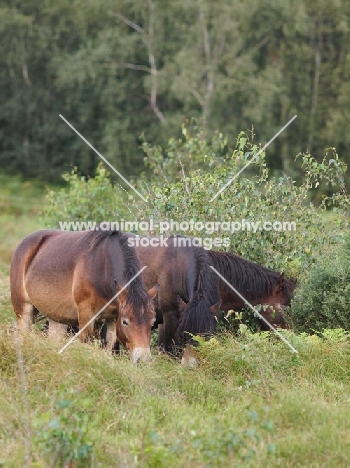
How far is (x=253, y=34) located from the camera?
31.4 metres

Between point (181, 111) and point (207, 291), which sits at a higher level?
point (207, 291)

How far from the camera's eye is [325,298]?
26.1 feet

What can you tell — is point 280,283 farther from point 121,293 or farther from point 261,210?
point 121,293

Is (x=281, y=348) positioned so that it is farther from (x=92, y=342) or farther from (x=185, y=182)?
(x=185, y=182)

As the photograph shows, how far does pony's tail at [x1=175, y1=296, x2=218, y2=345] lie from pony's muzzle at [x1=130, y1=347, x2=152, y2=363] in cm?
54

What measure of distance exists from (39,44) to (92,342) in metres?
28.8

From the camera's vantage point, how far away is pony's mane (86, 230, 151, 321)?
22.9ft

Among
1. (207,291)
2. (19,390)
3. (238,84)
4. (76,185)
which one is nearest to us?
(19,390)

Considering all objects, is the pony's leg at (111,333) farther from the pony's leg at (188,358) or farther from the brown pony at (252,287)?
the brown pony at (252,287)

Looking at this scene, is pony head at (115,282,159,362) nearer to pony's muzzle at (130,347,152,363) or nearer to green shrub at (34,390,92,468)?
pony's muzzle at (130,347,152,363)

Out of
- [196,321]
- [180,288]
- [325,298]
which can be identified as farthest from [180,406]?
[325,298]

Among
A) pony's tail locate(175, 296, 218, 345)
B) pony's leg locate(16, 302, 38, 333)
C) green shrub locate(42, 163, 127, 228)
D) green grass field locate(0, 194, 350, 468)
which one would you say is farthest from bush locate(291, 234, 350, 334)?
green shrub locate(42, 163, 127, 228)

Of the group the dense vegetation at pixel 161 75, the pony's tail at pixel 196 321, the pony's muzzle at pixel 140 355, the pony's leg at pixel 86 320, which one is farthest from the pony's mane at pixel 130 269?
the dense vegetation at pixel 161 75

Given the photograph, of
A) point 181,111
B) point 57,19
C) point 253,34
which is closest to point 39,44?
point 57,19
